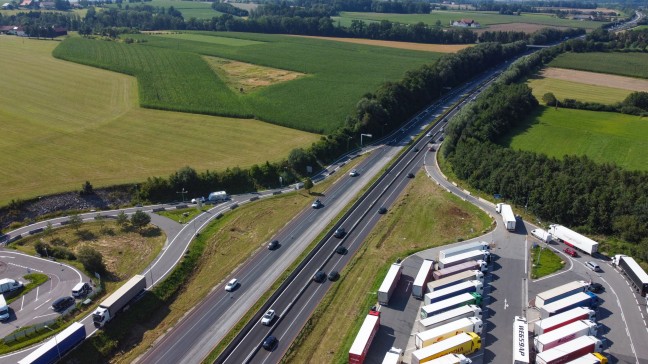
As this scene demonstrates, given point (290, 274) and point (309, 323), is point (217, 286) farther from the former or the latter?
point (309, 323)

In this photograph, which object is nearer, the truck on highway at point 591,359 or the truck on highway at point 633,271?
the truck on highway at point 591,359

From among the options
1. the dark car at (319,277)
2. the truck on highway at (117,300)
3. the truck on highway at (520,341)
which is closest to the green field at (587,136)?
the truck on highway at (520,341)

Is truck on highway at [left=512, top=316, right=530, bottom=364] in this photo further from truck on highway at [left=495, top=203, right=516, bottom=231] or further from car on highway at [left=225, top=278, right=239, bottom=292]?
car on highway at [left=225, top=278, right=239, bottom=292]

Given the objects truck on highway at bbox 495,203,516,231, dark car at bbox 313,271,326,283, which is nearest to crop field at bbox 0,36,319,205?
dark car at bbox 313,271,326,283

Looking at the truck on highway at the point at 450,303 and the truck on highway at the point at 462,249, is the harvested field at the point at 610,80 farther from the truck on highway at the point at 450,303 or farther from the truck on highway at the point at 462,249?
the truck on highway at the point at 450,303

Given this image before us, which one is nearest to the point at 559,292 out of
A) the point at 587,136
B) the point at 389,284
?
the point at 389,284

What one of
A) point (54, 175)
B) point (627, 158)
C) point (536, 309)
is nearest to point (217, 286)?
point (536, 309)
